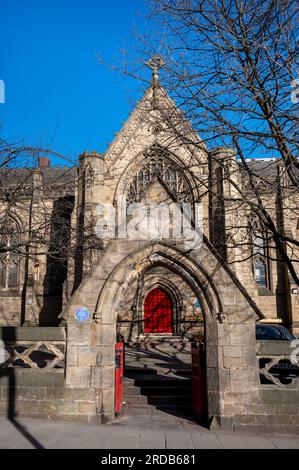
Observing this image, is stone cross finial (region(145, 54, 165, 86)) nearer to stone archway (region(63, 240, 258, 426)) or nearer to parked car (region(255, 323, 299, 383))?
stone archway (region(63, 240, 258, 426))

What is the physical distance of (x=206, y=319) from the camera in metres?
8.09

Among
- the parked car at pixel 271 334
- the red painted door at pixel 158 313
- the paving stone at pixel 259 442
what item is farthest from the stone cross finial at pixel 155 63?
the red painted door at pixel 158 313

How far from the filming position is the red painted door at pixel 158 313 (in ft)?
70.7

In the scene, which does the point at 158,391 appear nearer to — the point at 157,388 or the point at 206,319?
the point at 157,388

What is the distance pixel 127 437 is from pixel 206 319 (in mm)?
2621

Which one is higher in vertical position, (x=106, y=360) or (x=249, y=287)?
(x=249, y=287)

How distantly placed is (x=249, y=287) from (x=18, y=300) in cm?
1359

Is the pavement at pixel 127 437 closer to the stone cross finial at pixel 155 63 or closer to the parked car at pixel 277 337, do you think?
the parked car at pixel 277 337

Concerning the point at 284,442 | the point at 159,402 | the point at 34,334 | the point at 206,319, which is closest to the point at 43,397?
the point at 34,334

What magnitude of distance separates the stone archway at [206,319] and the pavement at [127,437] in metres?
0.53

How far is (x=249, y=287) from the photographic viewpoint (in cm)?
2067

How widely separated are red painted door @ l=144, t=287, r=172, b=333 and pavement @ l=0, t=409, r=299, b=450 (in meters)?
13.6

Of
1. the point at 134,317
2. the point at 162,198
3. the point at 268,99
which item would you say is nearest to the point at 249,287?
the point at 134,317

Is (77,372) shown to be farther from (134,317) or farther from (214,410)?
(134,317)
